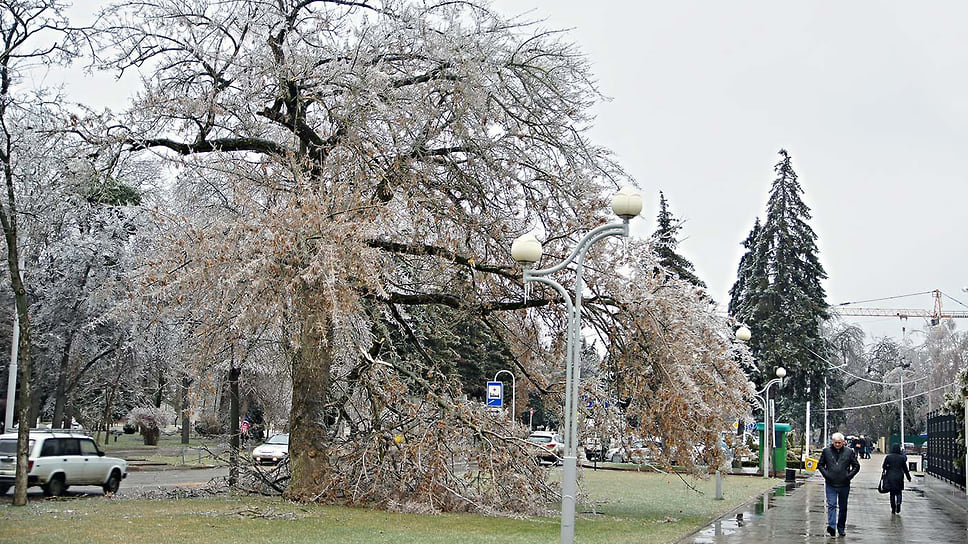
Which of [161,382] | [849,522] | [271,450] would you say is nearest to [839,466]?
[849,522]

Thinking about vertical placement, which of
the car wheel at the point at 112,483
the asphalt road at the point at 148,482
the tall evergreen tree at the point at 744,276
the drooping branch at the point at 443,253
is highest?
the tall evergreen tree at the point at 744,276

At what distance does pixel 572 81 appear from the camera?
19.1 m

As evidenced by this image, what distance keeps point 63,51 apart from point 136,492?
10.7m

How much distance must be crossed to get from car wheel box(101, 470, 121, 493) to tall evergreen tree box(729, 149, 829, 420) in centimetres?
4090

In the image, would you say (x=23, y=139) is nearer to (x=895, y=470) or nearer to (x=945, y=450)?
(x=895, y=470)

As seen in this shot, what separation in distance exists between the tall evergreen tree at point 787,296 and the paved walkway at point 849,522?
28.9 meters

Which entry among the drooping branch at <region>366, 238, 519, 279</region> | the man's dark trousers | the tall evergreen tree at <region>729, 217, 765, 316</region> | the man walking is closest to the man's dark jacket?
the man walking

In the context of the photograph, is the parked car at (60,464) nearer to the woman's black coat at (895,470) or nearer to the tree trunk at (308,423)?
the tree trunk at (308,423)

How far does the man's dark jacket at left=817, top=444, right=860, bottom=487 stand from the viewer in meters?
16.9

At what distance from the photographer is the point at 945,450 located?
3403 centimetres

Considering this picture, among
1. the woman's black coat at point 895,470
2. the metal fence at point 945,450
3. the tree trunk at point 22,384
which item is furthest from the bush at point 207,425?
the woman's black coat at point 895,470

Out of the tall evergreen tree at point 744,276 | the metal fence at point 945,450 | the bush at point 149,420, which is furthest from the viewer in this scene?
the tall evergreen tree at point 744,276

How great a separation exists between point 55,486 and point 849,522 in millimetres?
17881

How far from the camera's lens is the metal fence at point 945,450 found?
2945 cm
